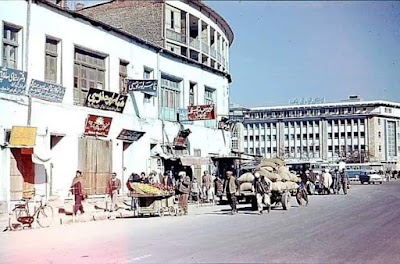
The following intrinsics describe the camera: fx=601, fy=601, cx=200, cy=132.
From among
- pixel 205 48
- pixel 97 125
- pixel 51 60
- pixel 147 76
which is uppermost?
pixel 205 48

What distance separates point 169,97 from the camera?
33.0 metres

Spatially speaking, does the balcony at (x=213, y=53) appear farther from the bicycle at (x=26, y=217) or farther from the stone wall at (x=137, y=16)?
the bicycle at (x=26, y=217)

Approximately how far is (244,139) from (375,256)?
1390 inches

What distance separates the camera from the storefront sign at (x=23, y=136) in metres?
20.3

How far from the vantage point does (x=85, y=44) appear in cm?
2541

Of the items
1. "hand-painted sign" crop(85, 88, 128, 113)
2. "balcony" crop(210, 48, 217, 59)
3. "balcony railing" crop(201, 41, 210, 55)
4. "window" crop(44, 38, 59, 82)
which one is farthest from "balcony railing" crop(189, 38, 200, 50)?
"window" crop(44, 38, 59, 82)

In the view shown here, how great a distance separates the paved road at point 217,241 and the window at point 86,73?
25.6ft

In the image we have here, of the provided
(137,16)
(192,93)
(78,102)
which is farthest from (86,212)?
(137,16)

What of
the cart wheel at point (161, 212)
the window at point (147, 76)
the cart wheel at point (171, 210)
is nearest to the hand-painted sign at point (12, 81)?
the cart wheel at point (161, 212)

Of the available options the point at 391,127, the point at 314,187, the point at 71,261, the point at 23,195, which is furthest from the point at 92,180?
the point at 314,187

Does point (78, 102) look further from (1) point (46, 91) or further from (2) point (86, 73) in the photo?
(1) point (46, 91)

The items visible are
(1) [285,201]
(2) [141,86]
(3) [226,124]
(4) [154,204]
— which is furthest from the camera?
(3) [226,124]

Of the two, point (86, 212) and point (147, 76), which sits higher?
point (147, 76)

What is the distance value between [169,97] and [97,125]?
25.9ft
